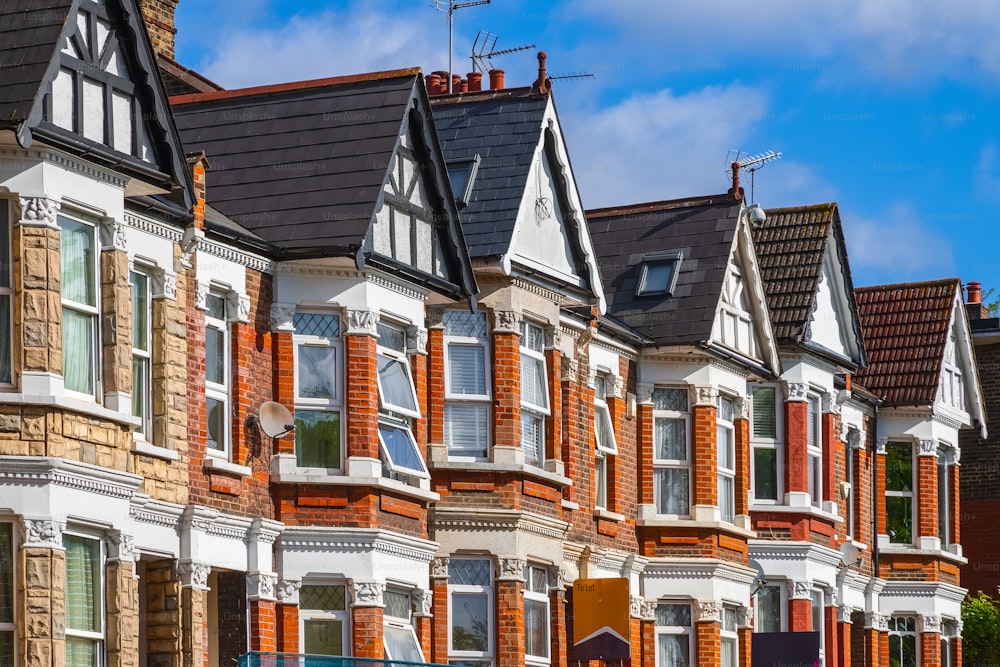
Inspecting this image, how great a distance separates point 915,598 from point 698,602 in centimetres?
899

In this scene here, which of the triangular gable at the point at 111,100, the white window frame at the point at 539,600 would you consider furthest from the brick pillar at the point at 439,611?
the triangular gable at the point at 111,100

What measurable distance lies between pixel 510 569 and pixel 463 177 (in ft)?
17.4

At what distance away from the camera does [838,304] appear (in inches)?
1454

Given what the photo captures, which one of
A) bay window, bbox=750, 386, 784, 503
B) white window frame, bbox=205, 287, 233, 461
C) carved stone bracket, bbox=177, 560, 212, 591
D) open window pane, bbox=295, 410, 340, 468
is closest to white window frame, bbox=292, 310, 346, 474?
open window pane, bbox=295, 410, 340, 468

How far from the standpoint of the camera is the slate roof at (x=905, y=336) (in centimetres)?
3981

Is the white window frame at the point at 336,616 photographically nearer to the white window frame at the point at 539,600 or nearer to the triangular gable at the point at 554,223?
the white window frame at the point at 539,600

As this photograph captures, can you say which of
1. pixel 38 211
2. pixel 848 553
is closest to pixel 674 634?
pixel 848 553

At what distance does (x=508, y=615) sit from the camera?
27.2 m

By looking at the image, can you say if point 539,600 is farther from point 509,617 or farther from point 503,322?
point 503,322

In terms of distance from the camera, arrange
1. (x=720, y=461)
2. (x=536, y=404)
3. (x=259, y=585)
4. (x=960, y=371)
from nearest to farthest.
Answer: (x=259, y=585) → (x=536, y=404) → (x=720, y=461) → (x=960, y=371)

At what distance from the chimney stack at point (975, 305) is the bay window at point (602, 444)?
18629 mm

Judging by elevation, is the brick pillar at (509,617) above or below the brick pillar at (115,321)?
below

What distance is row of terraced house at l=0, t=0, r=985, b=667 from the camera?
67.1 ft

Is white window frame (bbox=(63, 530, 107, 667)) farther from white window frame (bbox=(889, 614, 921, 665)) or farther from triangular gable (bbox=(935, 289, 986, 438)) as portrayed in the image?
triangular gable (bbox=(935, 289, 986, 438))
